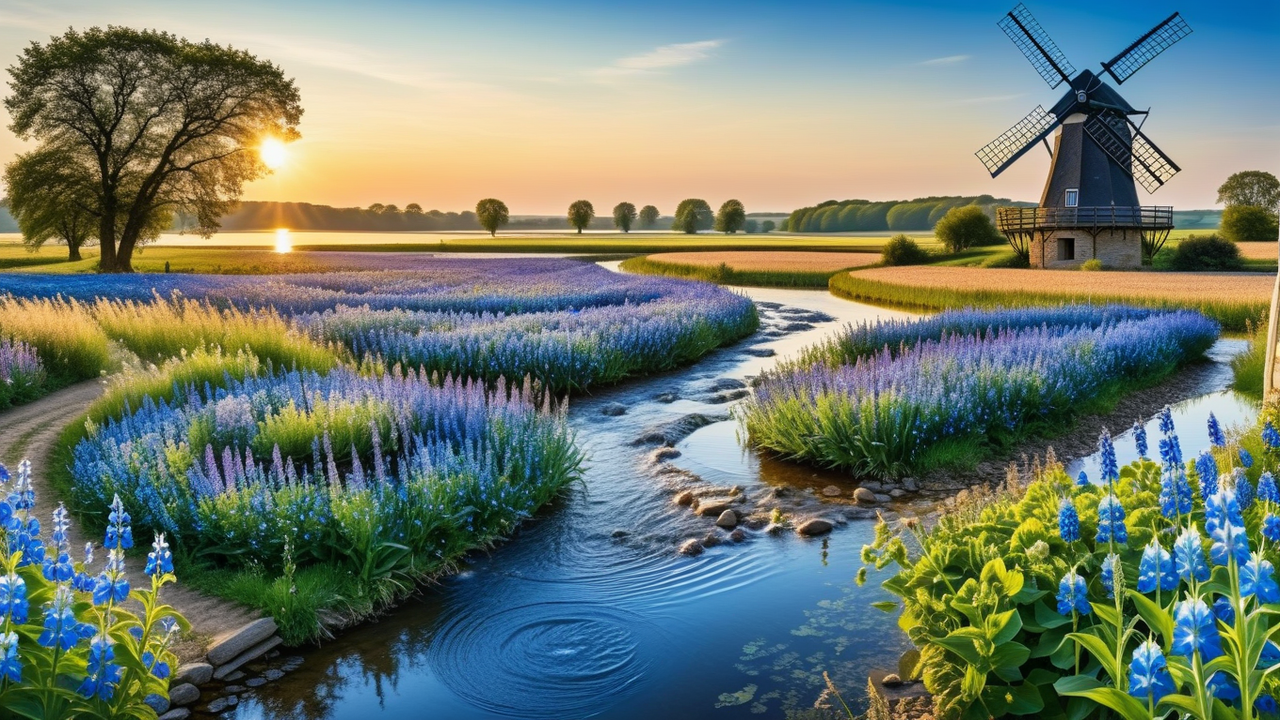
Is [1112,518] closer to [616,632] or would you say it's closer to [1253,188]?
[616,632]

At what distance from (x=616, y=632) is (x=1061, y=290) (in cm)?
2718

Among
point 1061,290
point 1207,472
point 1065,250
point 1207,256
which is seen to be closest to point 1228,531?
point 1207,472

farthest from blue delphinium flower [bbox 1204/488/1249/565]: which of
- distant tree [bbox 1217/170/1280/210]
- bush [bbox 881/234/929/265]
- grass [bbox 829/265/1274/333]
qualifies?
distant tree [bbox 1217/170/1280/210]

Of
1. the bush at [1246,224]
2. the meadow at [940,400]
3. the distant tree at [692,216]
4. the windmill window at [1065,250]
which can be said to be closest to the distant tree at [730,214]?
the distant tree at [692,216]

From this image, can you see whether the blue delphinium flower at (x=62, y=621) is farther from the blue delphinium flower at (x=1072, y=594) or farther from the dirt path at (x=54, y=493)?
the blue delphinium flower at (x=1072, y=594)

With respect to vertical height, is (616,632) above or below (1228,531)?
below

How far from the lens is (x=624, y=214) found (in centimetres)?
15488

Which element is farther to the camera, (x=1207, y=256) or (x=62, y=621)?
(x=1207, y=256)

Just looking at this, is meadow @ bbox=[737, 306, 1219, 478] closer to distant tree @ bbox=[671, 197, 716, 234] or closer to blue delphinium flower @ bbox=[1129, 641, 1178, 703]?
blue delphinium flower @ bbox=[1129, 641, 1178, 703]

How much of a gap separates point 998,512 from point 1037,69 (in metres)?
46.9

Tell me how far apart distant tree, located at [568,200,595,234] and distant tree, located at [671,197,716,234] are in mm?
14260

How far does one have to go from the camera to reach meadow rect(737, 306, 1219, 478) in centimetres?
1038

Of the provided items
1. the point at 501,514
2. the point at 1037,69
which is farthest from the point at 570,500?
the point at 1037,69

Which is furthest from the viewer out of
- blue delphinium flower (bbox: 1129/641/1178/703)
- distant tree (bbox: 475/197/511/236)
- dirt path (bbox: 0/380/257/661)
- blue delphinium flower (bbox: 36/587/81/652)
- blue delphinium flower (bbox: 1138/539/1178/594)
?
distant tree (bbox: 475/197/511/236)
